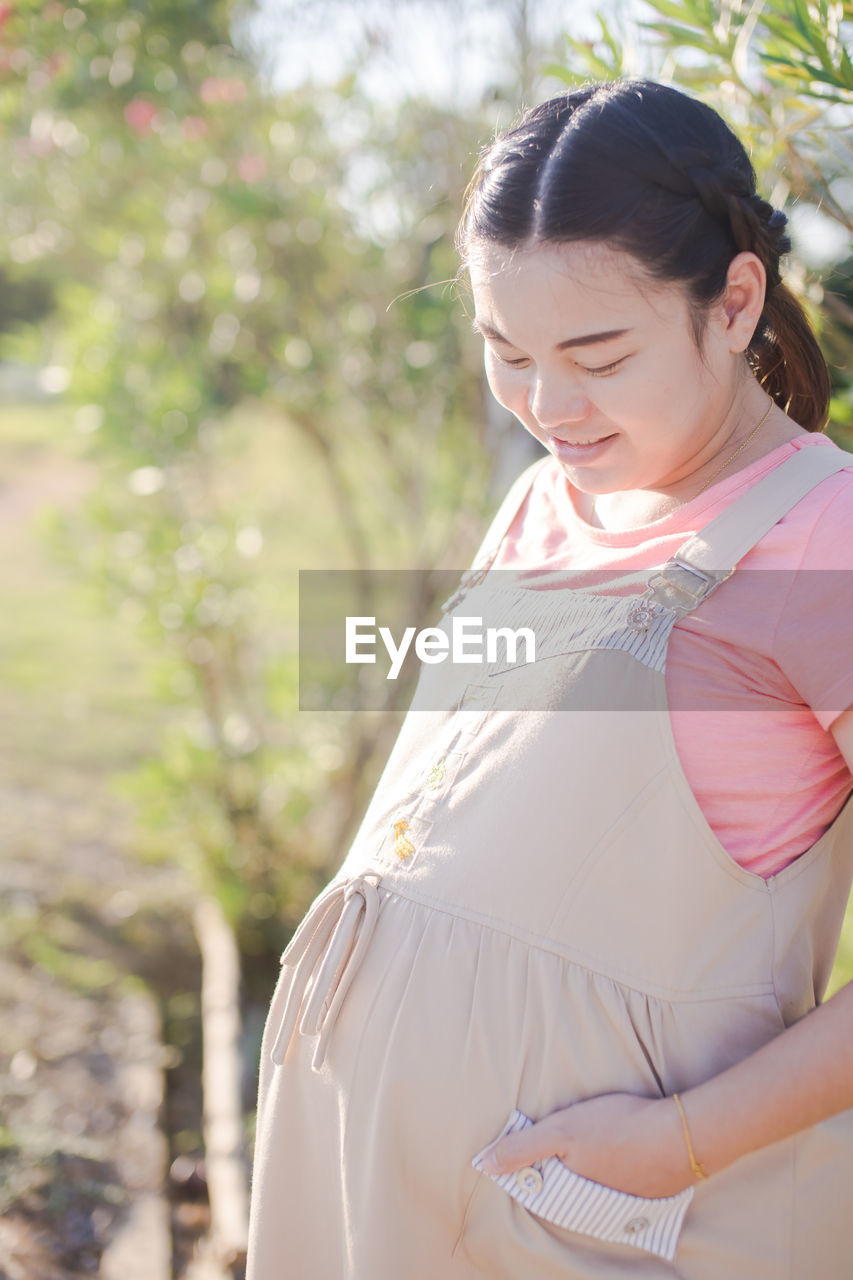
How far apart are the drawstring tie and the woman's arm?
0.25 meters

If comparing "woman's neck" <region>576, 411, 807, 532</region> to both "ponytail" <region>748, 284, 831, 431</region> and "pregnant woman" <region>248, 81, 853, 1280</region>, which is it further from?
"ponytail" <region>748, 284, 831, 431</region>

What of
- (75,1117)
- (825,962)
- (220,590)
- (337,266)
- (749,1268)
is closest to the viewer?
(749,1268)

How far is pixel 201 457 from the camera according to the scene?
11.4 feet

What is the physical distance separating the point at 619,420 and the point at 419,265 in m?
2.56

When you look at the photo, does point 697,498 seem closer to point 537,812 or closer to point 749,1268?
point 537,812

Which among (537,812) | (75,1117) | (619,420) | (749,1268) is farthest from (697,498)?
(75,1117)

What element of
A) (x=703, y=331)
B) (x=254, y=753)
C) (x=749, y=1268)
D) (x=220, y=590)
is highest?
(x=703, y=331)

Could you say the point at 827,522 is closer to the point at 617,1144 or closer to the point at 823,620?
the point at 823,620

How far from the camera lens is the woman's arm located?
3.19 feet

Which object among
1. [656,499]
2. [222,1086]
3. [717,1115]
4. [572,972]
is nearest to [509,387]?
[656,499]

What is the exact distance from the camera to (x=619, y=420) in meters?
1.05

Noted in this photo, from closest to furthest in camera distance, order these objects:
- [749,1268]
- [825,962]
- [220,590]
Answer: [749,1268]
[825,962]
[220,590]

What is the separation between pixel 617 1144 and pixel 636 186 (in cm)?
91
